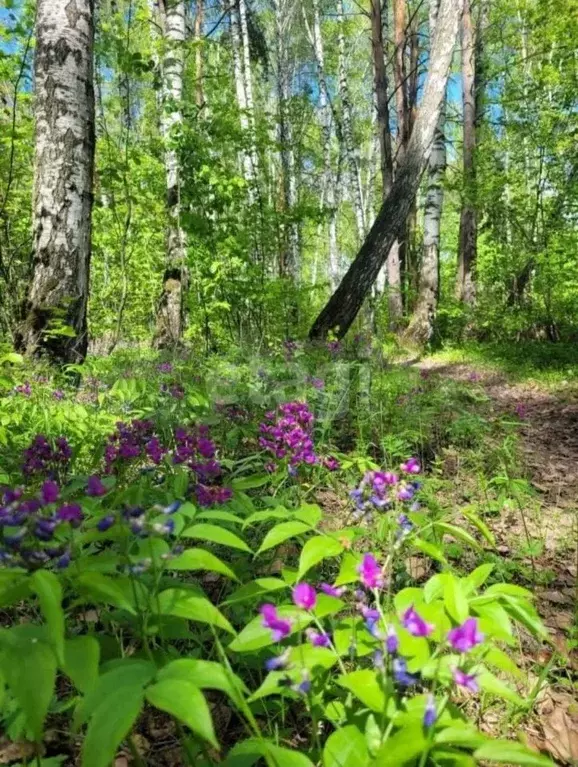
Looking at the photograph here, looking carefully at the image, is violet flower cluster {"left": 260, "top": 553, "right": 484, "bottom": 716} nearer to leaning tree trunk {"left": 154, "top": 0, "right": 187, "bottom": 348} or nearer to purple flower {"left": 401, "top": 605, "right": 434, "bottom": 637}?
purple flower {"left": 401, "top": 605, "right": 434, "bottom": 637}

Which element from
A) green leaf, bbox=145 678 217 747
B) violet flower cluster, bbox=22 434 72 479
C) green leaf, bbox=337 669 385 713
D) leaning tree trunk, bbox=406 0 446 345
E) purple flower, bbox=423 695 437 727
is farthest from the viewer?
leaning tree trunk, bbox=406 0 446 345

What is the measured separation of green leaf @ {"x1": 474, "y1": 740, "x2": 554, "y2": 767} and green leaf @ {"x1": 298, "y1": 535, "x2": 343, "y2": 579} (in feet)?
1.36

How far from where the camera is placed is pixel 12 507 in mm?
968

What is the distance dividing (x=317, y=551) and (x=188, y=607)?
0.29 m

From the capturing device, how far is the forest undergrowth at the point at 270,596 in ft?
2.50

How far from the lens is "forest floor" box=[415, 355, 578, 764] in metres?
1.49

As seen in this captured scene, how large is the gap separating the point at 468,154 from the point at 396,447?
10.8 m

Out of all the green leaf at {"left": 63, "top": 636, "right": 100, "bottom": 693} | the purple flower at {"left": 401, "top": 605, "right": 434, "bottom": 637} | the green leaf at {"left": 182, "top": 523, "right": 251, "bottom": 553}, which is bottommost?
the green leaf at {"left": 63, "top": 636, "right": 100, "bottom": 693}

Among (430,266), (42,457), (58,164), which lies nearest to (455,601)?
(42,457)

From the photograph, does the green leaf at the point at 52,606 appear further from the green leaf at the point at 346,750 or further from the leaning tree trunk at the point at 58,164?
the leaning tree trunk at the point at 58,164

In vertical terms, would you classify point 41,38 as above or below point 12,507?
above

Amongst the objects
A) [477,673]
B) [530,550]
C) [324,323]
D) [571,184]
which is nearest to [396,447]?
[530,550]

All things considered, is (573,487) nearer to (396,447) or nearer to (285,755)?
(396,447)

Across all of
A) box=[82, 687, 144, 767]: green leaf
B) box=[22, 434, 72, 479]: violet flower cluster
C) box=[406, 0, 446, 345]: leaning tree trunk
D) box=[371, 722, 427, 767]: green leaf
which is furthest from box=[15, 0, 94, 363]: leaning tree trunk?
box=[406, 0, 446, 345]: leaning tree trunk
